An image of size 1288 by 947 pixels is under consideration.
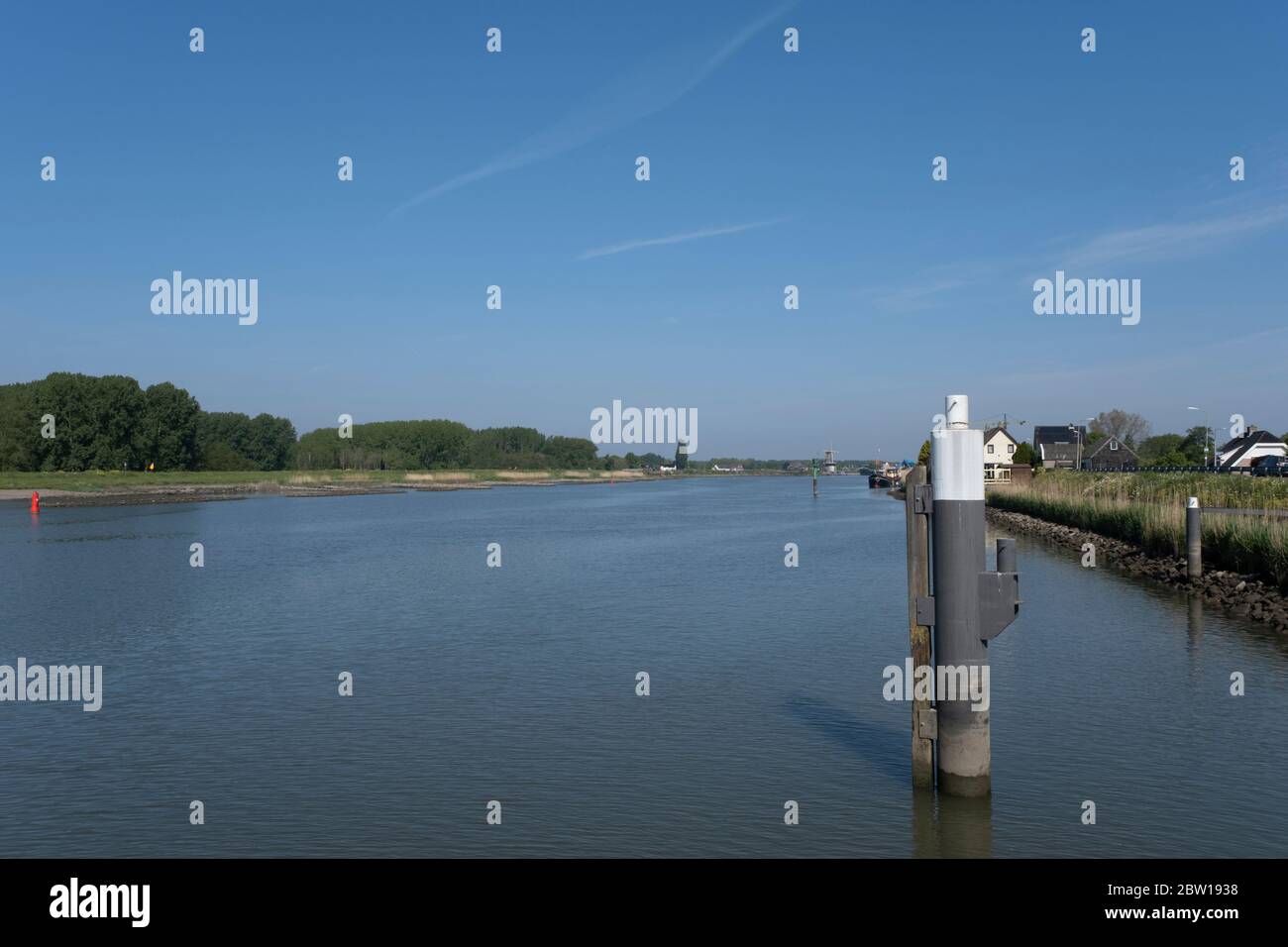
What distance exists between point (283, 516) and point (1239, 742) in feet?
213

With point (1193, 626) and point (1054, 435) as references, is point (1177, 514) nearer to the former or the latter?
point (1193, 626)

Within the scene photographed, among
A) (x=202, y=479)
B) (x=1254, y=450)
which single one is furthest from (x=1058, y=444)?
(x=202, y=479)

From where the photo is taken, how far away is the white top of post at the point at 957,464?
840 centimetres

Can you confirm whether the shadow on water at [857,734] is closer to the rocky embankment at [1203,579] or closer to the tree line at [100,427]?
the rocky embankment at [1203,579]

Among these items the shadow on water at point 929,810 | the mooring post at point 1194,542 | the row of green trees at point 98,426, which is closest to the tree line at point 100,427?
the row of green trees at point 98,426

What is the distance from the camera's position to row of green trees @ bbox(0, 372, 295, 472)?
109250 millimetres

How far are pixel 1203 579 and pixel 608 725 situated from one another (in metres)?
17.0

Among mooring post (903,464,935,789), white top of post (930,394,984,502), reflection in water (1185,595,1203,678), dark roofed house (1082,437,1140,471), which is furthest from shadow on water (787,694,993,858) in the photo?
dark roofed house (1082,437,1140,471)

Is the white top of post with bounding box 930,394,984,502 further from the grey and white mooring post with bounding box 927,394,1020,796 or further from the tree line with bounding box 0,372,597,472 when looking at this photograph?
the tree line with bounding box 0,372,597,472

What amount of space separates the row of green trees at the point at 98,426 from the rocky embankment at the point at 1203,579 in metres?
97.9
